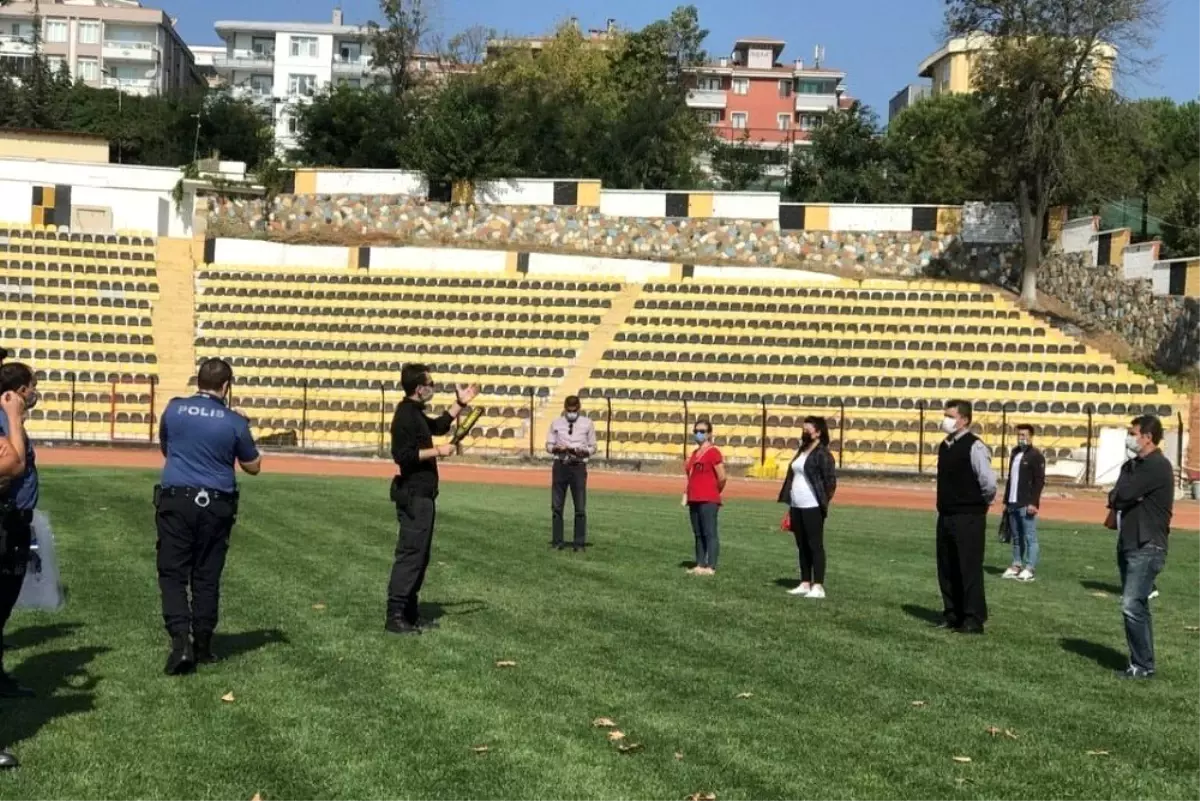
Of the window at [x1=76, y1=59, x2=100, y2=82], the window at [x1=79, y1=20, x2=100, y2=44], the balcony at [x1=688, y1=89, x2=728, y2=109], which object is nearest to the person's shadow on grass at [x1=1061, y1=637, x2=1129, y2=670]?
the window at [x1=76, y1=59, x2=100, y2=82]

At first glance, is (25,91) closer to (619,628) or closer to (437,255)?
(437,255)

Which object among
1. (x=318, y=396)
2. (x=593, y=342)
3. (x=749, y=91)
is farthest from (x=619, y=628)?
(x=749, y=91)

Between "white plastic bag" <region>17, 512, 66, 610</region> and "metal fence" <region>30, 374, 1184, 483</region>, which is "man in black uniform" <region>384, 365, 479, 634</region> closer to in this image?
"white plastic bag" <region>17, 512, 66, 610</region>

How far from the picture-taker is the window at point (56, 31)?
86438 mm

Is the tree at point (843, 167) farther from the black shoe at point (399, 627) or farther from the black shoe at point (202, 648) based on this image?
the black shoe at point (202, 648)

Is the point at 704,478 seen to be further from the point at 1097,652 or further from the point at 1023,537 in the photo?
the point at 1097,652

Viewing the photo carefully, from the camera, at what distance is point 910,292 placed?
37.4m

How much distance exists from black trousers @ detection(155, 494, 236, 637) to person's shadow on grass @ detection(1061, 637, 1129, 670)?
5.93 m

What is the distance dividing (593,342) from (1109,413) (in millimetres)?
12497

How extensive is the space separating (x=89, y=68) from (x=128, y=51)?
2.75 metres

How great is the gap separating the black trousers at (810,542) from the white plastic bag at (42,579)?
250 inches

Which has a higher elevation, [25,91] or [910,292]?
[25,91]

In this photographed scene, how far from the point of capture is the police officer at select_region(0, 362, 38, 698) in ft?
21.7

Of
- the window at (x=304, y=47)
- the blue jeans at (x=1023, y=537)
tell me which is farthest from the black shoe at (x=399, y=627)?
the window at (x=304, y=47)
